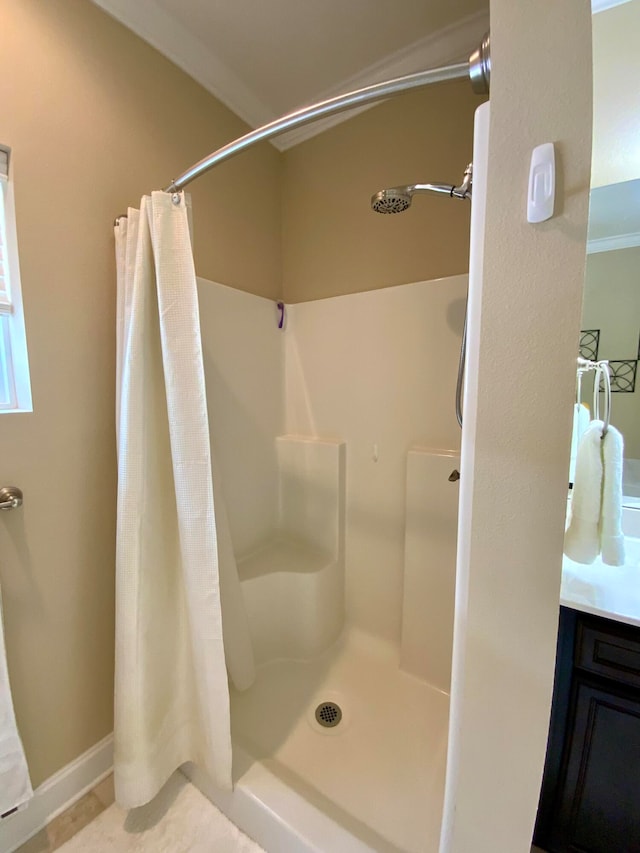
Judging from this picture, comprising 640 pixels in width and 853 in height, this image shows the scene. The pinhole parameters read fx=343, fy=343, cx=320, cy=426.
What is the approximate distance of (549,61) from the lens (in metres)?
0.46

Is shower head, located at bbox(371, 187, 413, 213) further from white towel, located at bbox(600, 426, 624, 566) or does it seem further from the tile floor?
the tile floor

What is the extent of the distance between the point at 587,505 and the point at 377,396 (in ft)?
2.91

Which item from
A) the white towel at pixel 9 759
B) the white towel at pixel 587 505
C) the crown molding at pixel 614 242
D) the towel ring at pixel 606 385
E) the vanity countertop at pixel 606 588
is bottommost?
the white towel at pixel 9 759

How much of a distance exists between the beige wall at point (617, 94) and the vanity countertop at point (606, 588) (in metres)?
1.16

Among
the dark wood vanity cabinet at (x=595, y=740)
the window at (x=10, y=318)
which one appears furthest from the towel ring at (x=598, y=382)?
the window at (x=10, y=318)

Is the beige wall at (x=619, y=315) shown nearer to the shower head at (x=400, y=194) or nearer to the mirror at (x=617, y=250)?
the mirror at (x=617, y=250)

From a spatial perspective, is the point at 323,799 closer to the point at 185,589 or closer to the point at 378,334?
the point at 185,589

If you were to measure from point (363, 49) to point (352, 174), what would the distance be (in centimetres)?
40

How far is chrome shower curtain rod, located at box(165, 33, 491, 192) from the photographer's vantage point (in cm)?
61

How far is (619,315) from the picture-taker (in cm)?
111

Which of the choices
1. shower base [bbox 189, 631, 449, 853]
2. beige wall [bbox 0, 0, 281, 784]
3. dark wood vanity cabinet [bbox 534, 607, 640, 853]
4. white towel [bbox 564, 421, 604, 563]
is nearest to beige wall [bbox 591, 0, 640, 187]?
white towel [bbox 564, 421, 604, 563]

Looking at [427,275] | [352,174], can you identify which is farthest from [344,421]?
[352,174]

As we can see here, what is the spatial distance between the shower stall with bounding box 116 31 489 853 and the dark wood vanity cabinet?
1.34 feet

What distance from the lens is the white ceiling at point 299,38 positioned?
120cm
